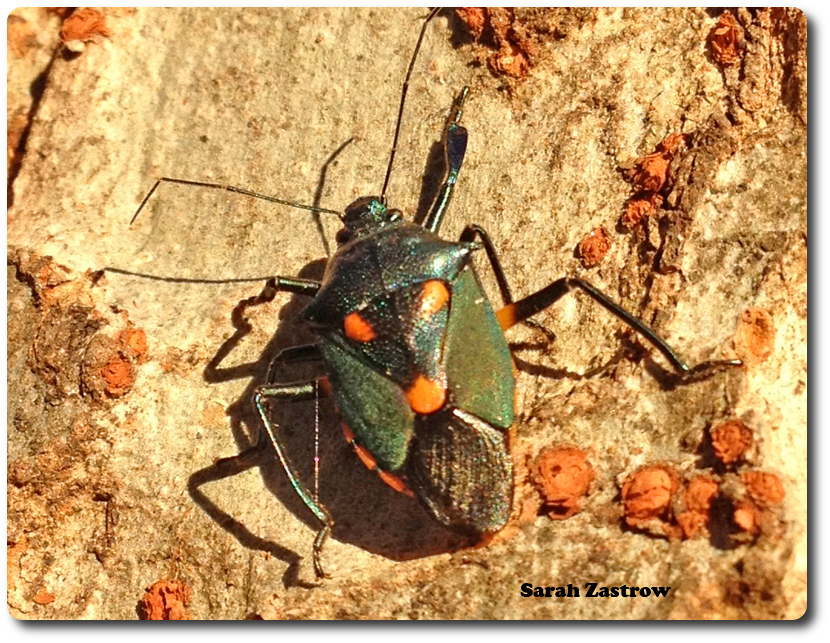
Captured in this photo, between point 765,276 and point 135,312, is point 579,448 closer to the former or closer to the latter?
point 765,276

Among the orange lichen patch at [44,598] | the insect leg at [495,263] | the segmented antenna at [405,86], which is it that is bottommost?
the orange lichen patch at [44,598]

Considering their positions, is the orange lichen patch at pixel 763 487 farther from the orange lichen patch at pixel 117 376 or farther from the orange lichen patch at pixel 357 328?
the orange lichen patch at pixel 117 376

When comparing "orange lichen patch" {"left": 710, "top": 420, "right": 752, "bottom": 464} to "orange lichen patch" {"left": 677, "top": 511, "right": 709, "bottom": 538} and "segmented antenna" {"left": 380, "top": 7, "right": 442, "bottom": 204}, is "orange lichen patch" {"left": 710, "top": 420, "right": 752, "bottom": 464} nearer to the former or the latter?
"orange lichen patch" {"left": 677, "top": 511, "right": 709, "bottom": 538}

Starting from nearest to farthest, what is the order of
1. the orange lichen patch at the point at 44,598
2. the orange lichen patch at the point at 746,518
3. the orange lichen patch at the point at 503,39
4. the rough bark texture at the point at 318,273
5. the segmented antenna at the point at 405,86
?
1. the orange lichen patch at the point at 746,518
2. the rough bark texture at the point at 318,273
3. the orange lichen patch at the point at 44,598
4. the orange lichen patch at the point at 503,39
5. the segmented antenna at the point at 405,86

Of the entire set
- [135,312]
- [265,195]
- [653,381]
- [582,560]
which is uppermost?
[265,195]

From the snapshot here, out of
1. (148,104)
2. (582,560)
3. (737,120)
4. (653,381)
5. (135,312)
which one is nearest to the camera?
(582,560)

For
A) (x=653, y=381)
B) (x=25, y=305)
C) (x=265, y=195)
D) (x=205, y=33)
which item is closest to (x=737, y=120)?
(x=653, y=381)

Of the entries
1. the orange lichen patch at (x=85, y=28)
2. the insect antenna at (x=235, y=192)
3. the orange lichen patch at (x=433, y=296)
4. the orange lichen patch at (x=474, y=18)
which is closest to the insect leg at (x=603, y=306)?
the orange lichen patch at (x=433, y=296)
